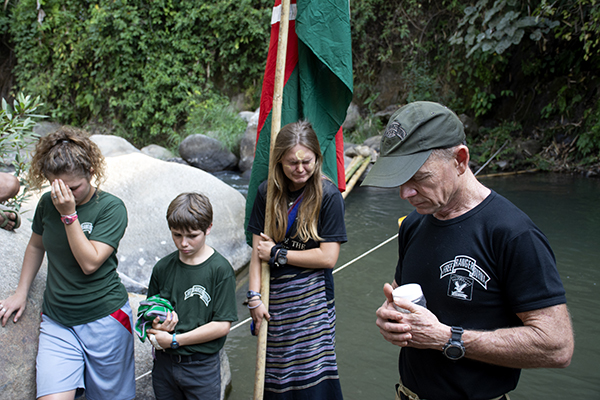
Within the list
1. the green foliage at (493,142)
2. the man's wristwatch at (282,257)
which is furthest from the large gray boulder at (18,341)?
the green foliage at (493,142)

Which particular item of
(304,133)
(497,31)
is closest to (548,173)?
(497,31)

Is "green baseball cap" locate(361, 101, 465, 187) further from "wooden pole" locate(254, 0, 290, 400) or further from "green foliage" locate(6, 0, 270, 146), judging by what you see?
"green foliage" locate(6, 0, 270, 146)

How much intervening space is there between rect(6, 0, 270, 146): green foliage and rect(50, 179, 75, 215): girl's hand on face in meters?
12.0

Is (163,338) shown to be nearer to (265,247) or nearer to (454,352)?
(265,247)

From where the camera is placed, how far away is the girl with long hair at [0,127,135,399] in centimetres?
192

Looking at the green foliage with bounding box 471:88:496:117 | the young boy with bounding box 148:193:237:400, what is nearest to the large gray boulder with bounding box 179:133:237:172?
the green foliage with bounding box 471:88:496:117

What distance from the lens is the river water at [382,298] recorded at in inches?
110

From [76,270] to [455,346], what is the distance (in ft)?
5.45

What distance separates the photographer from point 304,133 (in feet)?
7.13

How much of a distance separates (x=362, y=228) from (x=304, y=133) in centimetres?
393

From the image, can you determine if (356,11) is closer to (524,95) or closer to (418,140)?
(524,95)

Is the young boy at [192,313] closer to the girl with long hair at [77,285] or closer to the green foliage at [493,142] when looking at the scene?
the girl with long hair at [77,285]

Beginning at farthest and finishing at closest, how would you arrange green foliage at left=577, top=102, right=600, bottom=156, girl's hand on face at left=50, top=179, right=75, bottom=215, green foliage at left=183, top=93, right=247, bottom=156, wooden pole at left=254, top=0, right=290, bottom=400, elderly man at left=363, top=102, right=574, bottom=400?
1. green foliage at left=183, top=93, right=247, bottom=156
2. green foliage at left=577, top=102, right=600, bottom=156
3. wooden pole at left=254, top=0, right=290, bottom=400
4. girl's hand on face at left=50, top=179, right=75, bottom=215
5. elderly man at left=363, top=102, right=574, bottom=400

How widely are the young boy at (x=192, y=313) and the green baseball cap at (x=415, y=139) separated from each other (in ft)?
3.39
